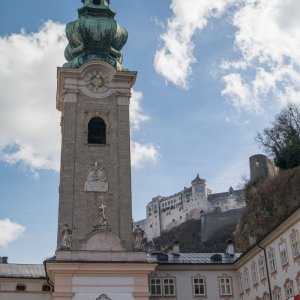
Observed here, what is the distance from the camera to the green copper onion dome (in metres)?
40.3

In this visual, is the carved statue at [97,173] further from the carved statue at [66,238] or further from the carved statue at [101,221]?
the carved statue at [66,238]

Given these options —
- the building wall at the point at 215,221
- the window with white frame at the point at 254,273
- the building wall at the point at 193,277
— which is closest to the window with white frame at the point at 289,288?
the window with white frame at the point at 254,273

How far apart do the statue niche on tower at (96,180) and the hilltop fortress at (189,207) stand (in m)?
74.0

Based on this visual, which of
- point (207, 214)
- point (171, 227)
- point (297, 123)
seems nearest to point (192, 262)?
point (297, 123)

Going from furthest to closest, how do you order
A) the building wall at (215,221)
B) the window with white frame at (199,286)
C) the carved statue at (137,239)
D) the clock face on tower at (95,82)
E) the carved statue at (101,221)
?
the building wall at (215,221) < the clock face on tower at (95,82) < the window with white frame at (199,286) < the carved statue at (101,221) < the carved statue at (137,239)

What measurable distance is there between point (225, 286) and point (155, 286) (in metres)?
4.67

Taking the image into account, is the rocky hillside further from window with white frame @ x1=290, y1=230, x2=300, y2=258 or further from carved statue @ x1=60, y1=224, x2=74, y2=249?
carved statue @ x1=60, y1=224, x2=74, y2=249

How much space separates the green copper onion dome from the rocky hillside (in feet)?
65.3

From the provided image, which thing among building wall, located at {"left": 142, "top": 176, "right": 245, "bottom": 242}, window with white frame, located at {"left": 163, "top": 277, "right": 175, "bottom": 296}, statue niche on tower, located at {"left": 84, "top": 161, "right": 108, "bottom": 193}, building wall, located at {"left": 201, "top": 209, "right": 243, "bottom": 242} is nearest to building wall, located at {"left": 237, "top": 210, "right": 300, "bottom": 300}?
window with white frame, located at {"left": 163, "top": 277, "right": 175, "bottom": 296}

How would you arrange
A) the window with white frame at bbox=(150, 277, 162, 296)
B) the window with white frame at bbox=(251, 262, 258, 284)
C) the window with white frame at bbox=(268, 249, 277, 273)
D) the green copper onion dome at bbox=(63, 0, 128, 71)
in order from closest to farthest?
the window with white frame at bbox=(268, 249, 277, 273), the window with white frame at bbox=(251, 262, 258, 284), the window with white frame at bbox=(150, 277, 162, 296), the green copper onion dome at bbox=(63, 0, 128, 71)

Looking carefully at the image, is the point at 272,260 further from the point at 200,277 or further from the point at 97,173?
the point at 97,173

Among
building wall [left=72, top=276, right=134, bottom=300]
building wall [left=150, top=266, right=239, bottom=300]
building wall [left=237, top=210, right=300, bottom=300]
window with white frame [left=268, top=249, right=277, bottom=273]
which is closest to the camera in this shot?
building wall [left=237, top=210, right=300, bottom=300]

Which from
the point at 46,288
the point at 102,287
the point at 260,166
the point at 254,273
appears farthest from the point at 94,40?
the point at 260,166

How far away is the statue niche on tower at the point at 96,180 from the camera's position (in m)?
36.3
